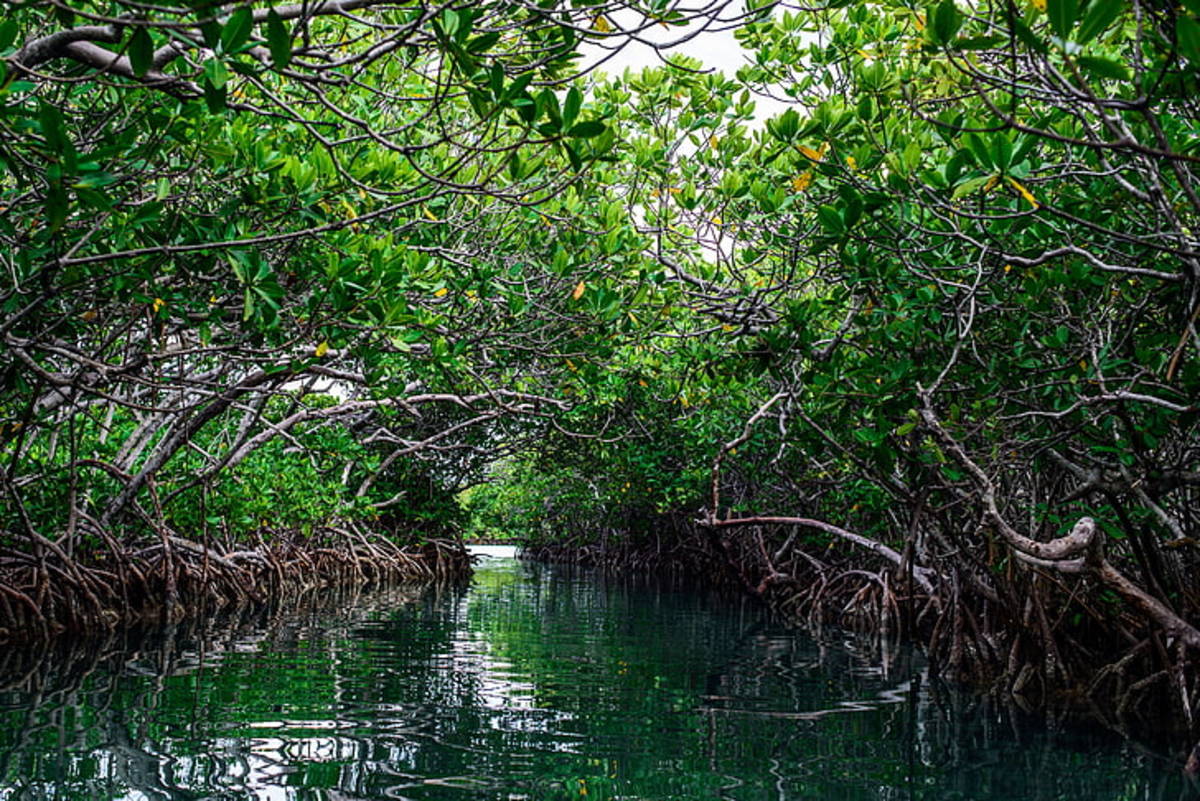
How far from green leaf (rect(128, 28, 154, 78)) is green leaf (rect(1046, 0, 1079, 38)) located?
2006mm

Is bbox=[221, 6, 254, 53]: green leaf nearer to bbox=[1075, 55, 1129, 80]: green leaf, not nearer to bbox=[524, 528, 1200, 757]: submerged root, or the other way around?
bbox=[1075, 55, 1129, 80]: green leaf

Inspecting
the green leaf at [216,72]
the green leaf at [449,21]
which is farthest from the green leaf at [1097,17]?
the green leaf at [216,72]

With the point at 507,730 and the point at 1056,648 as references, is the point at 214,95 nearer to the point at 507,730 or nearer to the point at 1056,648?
the point at 507,730

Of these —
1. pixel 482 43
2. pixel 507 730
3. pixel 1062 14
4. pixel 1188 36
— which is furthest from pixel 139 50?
pixel 507 730

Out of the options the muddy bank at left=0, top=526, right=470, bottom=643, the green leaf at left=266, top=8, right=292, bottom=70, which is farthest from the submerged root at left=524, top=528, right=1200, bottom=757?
the muddy bank at left=0, top=526, right=470, bottom=643

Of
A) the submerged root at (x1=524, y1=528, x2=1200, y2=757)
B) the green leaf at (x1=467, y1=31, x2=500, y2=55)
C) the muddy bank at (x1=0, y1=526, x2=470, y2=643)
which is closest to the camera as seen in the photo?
the green leaf at (x1=467, y1=31, x2=500, y2=55)

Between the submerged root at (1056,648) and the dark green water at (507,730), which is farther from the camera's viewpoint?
the submerged root at (1056,648)

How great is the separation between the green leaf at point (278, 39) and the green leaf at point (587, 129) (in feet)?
2.98

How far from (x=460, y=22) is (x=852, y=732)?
3688 millimetres

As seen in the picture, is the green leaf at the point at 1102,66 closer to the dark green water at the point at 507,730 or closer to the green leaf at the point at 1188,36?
the green leaf at the point at 1188,36

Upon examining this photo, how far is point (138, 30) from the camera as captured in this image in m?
2.25

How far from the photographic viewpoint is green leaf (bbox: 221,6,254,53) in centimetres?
228

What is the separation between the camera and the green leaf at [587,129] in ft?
9.45

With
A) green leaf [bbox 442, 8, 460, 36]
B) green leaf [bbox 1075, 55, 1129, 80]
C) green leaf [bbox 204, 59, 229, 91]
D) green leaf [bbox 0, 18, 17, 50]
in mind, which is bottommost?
green leaf [bbox 1075, 55, 1129, 80]
